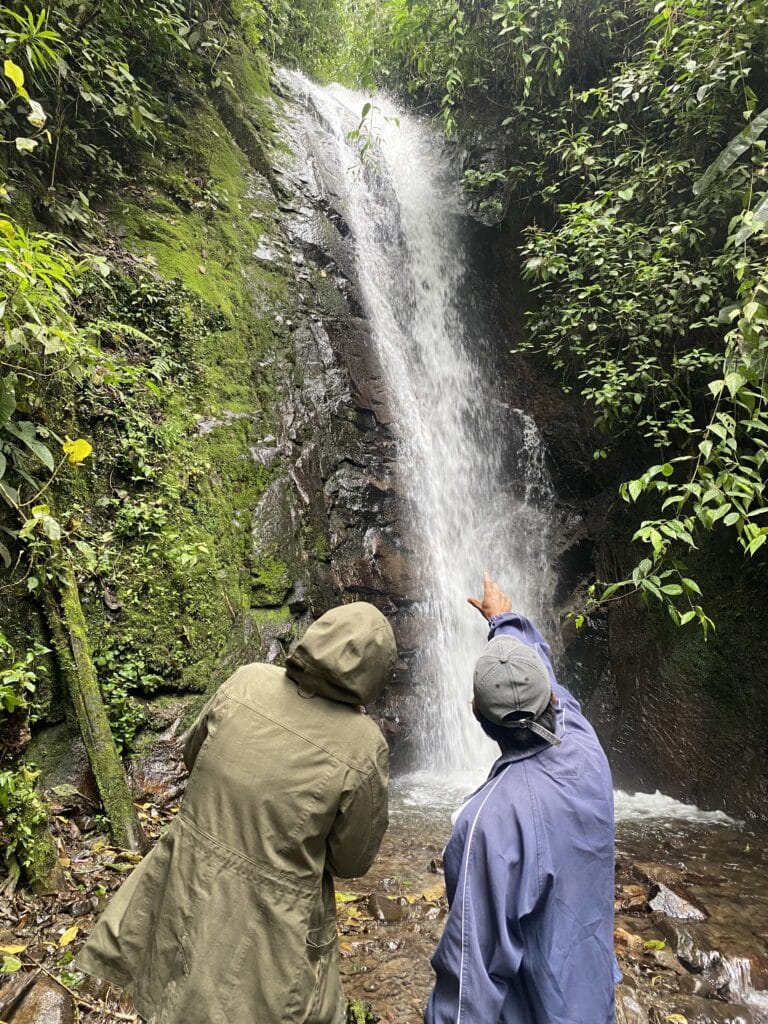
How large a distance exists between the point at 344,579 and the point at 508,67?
760 centimetres

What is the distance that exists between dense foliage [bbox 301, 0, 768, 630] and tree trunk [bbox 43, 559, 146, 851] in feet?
12.4

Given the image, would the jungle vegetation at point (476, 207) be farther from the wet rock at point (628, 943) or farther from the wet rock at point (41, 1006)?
the wet rock at point (628, 943)

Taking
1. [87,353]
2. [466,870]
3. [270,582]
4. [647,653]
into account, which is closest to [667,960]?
[466,870]

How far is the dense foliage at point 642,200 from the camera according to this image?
5.25 m

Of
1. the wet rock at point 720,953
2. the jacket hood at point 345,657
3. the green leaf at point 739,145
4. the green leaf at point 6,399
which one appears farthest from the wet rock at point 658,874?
the green leaf at point 739,145

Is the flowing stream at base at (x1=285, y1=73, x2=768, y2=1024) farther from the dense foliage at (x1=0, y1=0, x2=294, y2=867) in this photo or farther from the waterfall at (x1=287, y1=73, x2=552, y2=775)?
the dense foliage at (x1=0, y1=0, x2=294, y2=867)

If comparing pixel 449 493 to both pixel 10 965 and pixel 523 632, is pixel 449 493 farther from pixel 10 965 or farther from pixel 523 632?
pixel 10 965

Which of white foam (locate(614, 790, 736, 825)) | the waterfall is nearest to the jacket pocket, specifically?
white foam (locate(614, 790, 736, 825))

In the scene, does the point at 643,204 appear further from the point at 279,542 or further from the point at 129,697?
the point at 129,697

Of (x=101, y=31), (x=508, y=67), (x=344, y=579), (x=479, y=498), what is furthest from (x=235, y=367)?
(x=508, y=67)

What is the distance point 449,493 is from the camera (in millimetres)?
8266

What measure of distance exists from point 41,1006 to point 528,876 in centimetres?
219

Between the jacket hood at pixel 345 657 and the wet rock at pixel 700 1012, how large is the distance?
266cm

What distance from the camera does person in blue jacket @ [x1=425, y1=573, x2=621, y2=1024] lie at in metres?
1.58
